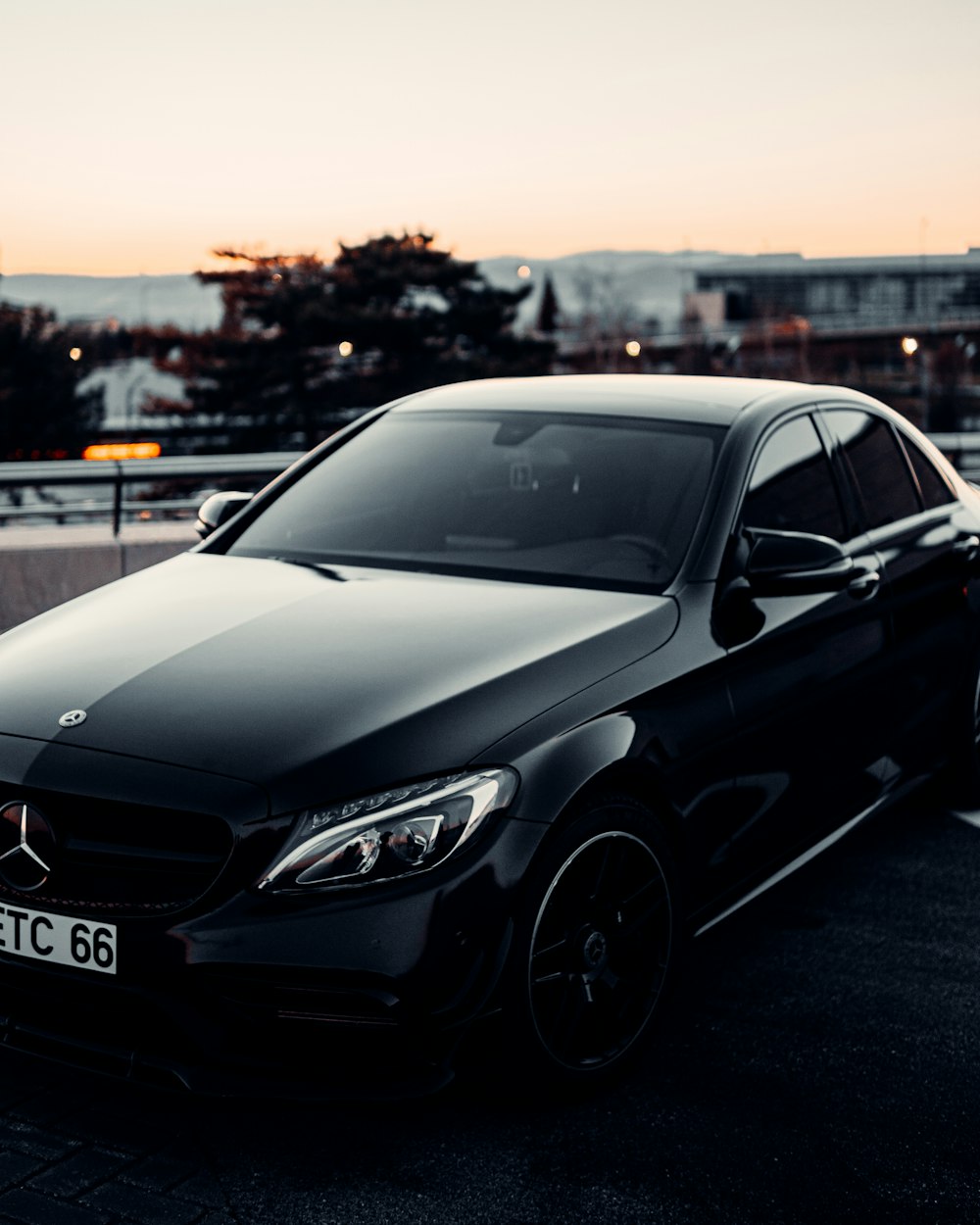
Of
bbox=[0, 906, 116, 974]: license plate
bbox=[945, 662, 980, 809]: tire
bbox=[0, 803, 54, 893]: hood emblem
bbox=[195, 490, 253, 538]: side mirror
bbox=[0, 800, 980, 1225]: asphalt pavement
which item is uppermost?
bbox=[195, 490, 253, 538]: side mirror

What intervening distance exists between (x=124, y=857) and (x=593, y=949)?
3.46 ft

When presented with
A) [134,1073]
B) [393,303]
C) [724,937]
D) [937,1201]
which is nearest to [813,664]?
[724,937]

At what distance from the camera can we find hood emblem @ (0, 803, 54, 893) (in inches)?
121

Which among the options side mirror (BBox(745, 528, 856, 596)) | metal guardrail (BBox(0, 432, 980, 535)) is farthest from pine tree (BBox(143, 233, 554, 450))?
side mirror (BBox(745, 528, 856, 596))

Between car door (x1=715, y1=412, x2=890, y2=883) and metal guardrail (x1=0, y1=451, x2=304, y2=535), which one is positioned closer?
car door (x1=715, y1=412, x2=890, y2=883)

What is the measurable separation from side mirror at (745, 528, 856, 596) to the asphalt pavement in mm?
1079

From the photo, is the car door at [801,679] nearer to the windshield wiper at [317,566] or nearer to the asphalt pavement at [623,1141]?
the asphalt pavement at [623,1141]

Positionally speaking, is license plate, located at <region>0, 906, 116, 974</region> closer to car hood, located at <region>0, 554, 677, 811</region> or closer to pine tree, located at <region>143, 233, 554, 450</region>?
car hood, located at <region>0, 554, 677, 811</region>

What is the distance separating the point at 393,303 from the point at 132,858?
68210 mm

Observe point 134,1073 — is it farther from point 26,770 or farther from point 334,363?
point 334,363

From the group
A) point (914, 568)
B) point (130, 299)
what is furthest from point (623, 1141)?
point (130, 299)

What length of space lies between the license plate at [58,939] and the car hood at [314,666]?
1.14 ft

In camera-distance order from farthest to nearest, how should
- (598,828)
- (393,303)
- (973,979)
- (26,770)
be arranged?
1. (393,303)
2. (973,979)
3. (598,828)
4. (26,770)

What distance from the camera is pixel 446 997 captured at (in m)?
3.04
